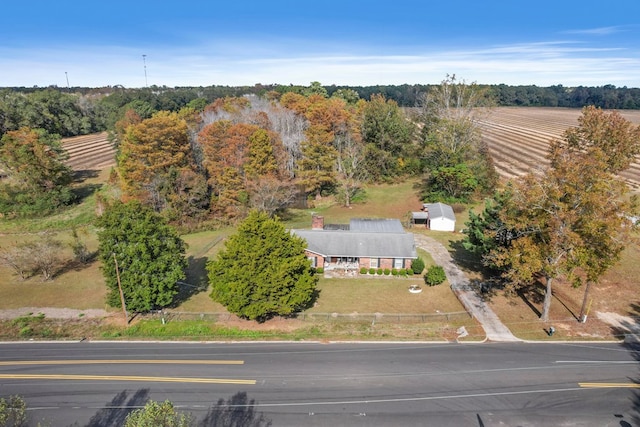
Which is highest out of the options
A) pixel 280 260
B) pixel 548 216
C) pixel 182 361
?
pixel 548 216

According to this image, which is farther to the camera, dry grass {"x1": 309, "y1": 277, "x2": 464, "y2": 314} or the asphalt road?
dry grass {"x1": 309, "y1": 277, "x2": 464, "y2": 314}

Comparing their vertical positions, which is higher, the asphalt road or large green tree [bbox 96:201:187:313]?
large green tree [bbox 96:201:187:313]

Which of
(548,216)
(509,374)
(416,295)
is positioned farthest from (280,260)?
(548,216)

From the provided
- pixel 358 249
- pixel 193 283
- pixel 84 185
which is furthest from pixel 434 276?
pixel 84 185

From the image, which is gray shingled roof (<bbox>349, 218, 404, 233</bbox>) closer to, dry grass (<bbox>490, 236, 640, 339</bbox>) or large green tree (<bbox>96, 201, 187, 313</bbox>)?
dry grass (<bbox>490, 236, 640, 339</bbox>)

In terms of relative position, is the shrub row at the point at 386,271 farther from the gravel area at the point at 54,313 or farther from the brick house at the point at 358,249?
the gravel area at the point at 54,313

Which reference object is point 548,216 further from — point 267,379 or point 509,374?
point 267,379

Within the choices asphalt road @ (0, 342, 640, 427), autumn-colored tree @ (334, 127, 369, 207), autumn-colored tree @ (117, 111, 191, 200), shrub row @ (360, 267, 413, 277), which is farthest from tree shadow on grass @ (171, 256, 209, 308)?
autumn-colored tree @ (334, 127, 369, 207)
